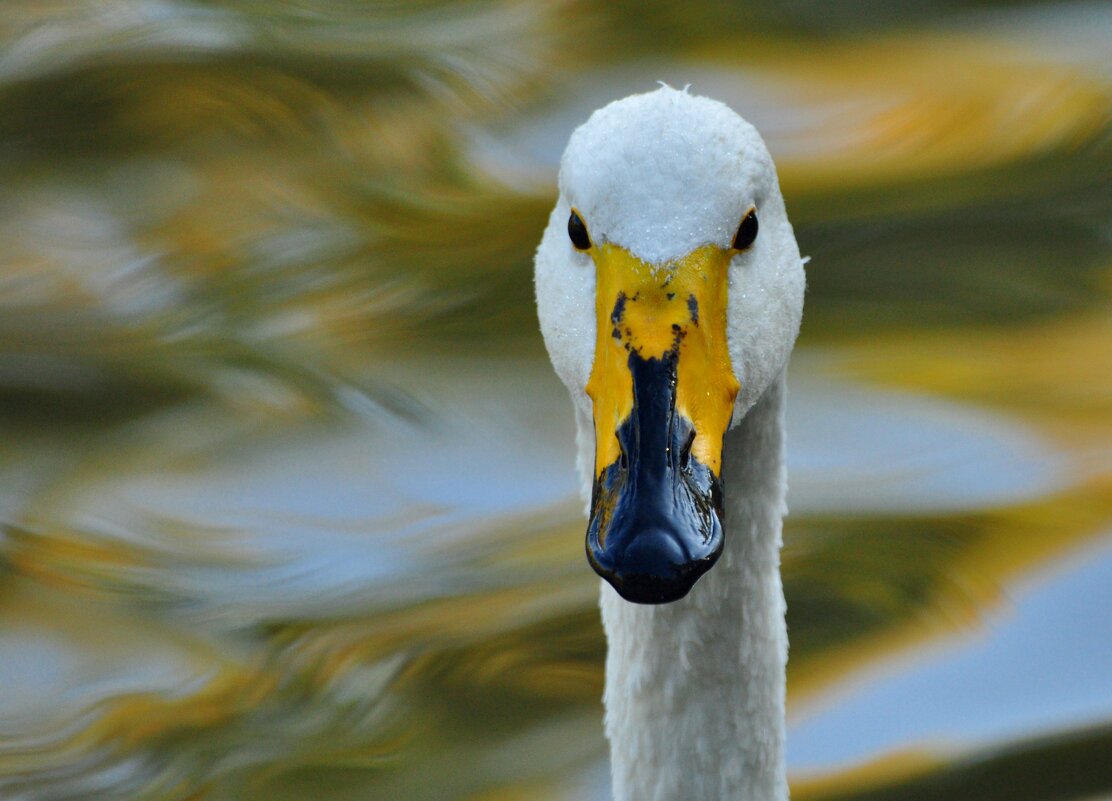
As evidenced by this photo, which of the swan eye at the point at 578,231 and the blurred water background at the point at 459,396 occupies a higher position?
the blurred water background at the point at 459,396

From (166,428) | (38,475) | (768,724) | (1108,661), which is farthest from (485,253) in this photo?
(768,724)

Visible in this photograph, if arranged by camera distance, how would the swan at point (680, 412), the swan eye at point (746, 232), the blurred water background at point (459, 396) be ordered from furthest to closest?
the blurred water background at point (459, 396)
the swan eye at point (746, 232)
the swan at point (680, 412)

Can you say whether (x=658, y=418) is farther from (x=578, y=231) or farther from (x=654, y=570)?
(x=578, y=231)

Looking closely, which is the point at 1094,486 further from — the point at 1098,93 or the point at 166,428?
the point at 166,428

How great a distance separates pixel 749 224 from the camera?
2.83 meters

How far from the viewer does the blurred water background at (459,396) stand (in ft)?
15.2

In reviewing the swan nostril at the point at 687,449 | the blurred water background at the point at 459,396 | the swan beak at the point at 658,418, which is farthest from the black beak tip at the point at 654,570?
the blurred water background at the point at 459,396

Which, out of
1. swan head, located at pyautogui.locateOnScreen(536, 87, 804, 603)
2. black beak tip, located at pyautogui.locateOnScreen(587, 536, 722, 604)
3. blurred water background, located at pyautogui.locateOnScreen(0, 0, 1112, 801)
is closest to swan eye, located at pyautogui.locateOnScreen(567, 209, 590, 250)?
swan head, located at pyautogui.locateOnScreen(536, 87, 804, 603)

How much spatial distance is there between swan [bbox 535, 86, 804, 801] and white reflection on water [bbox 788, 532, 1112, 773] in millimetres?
1214

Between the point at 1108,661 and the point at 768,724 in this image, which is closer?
the point at 768,724

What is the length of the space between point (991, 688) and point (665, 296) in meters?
2.41

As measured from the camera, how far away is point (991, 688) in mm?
4676

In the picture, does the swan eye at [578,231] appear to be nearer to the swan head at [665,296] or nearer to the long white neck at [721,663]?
the swan head at [665,296]

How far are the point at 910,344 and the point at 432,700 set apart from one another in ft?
7.67
